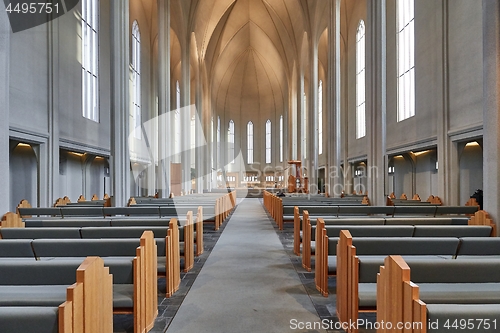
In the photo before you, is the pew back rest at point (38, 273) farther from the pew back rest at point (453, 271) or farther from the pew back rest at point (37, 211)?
the pew back rest at point (37, 211)

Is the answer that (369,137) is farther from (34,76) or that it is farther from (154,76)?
(154,76)

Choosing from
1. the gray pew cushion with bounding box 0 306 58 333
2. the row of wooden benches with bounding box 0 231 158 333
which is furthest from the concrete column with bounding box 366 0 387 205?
Result: the gray pew cushion with bounding box 0 306 58 333

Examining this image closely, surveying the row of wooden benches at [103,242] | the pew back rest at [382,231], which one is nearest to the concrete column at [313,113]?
the pew back rest at [382,231]

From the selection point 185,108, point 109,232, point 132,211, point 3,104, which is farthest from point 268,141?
point 109,232

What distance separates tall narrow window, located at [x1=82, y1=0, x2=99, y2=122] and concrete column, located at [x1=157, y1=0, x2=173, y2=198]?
107 inches

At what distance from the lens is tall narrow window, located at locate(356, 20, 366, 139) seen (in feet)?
57.0

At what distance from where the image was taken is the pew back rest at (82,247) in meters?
3.42

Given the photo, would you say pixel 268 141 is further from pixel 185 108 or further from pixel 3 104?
pixel 3 104

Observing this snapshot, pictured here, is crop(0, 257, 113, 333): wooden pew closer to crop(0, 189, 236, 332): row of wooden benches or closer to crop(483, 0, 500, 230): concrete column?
crop(0, 189, 236, 332): row of wooden benches

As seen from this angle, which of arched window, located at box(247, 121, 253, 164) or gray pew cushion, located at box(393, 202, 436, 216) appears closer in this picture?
gray pew cushion, located at box(393, 202, 436, 216)

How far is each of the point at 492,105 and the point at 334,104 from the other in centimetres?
1025

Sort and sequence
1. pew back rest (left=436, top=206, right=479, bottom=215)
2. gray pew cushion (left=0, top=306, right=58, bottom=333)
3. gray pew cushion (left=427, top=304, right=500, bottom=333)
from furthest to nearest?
1. pew back rest (left=436, top=206, right=479, bottom=215)
2. gray pew cushion (left=0, top=306, right=58, bottom=333)
3. gray pew cushion (left=427, top=304, right=500, bottom=333)

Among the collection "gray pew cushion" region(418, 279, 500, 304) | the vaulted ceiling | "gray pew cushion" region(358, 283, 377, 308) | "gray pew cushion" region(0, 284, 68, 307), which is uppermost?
the vaulted ceiling

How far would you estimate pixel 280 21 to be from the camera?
26.0 metres
